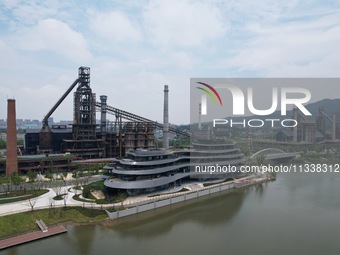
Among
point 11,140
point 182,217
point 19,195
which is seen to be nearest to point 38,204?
point 19,195

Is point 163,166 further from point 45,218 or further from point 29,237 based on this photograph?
point 29,237

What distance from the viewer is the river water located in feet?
73.0

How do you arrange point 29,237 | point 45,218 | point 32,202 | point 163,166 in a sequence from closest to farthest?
1. point 29,237
2. point 45,218
3. point 32,202
4. point 163,166

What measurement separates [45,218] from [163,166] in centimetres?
1663

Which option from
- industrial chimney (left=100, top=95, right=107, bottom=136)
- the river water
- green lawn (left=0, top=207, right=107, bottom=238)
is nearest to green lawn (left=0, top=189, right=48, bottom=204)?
green lawn (left=0, top=207, right=107, bottom=238)

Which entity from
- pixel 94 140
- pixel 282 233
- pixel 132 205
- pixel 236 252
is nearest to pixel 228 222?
pixel 282 233

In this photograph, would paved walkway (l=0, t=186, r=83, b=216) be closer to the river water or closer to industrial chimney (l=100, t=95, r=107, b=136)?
the river water

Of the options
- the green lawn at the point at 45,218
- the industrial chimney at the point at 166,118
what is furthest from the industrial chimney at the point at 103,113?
the green lawn at the point at 45,218

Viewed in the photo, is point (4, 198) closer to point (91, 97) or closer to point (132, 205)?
point (132, 205)

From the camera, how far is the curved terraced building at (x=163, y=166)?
116 ft

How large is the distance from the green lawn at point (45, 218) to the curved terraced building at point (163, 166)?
584 cm

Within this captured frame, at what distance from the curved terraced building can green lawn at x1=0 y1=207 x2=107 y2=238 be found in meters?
5.84

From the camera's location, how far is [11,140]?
41.2m

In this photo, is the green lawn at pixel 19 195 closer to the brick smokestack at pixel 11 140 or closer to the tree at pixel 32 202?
the tree at pixel 32 202
